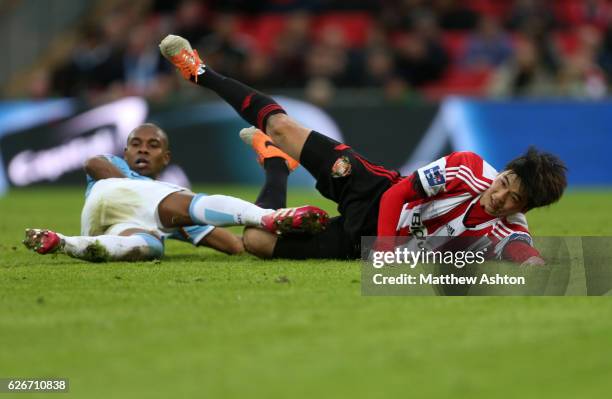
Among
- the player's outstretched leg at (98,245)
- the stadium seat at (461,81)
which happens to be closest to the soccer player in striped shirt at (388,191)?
the player's outstretched leg at (98,245)

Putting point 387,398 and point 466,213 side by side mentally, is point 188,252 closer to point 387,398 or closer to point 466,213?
point 466,213

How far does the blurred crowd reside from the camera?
16812mm

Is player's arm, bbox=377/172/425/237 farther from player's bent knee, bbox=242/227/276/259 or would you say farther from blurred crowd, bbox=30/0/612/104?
blurred crowd, bbox=30/0/612/104

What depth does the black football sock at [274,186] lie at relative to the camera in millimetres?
7652

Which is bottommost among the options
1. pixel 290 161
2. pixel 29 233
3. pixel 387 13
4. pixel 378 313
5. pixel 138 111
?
pixel 378 313

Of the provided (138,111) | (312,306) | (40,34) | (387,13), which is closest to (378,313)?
(312,306)

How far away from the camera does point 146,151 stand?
26.0 ft

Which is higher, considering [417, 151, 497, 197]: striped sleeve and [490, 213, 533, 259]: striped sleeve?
[417, 151, 497, 197]: striped sleeve

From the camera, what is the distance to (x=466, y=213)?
681cm

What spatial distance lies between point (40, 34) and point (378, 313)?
56.3 ft

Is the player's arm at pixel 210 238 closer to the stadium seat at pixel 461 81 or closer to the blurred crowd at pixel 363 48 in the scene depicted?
the blurred crowd at pixel 363 48

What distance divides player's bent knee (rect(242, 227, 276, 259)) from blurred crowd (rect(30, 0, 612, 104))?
8.81 m

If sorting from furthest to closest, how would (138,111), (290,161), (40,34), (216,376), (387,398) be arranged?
(40,34) → (138,111) → (290,161) → (216,376) → (387,398)

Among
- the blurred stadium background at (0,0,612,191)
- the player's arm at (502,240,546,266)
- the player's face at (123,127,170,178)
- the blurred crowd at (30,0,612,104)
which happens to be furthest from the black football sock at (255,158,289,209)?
the blurred crowd at (30,0,612,104)
